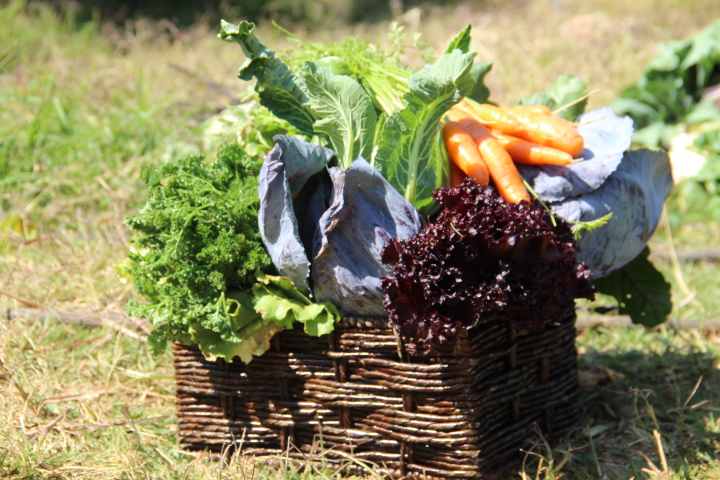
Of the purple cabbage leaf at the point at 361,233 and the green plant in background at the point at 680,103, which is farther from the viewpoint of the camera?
the green plant in background at the point at 680,103

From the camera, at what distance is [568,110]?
3068 millimetres

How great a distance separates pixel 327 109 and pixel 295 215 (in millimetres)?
391

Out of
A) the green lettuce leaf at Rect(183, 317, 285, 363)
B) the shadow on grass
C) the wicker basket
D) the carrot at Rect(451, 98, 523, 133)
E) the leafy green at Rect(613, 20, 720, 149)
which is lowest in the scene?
the shadow on grass

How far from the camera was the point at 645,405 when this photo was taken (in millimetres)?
2998

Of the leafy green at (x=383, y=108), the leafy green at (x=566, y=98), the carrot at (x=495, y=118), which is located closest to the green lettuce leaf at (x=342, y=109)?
the leafy green at (x=383, y=108)

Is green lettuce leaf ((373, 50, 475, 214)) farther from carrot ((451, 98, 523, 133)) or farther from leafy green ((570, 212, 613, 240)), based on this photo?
leafy green ((570, 212, 613, 240))

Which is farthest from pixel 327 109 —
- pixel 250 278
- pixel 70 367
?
pixel 70 367

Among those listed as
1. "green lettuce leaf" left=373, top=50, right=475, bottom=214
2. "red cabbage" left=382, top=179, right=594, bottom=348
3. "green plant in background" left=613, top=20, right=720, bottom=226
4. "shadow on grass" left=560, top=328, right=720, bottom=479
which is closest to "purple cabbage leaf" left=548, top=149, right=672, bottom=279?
"red cabbage" left=382, top=179, right=594, bottom=348

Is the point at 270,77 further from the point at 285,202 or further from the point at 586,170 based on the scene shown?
the point at 586,170

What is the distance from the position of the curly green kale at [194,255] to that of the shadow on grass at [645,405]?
139 centimetres

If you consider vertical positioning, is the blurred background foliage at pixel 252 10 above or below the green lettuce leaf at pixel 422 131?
above

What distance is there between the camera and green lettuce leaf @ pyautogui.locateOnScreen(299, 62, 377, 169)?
2.25 meters

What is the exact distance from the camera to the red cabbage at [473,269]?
2.08m

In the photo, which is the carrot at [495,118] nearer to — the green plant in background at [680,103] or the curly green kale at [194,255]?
the curly green kale at [194,255]
